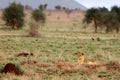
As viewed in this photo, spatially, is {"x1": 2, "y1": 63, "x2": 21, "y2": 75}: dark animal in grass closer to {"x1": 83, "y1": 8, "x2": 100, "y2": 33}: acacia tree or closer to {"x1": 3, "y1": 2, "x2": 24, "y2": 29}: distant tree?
{"x1": 3, "y1": 2, "x2": 24, "y2": 29}: distant tree

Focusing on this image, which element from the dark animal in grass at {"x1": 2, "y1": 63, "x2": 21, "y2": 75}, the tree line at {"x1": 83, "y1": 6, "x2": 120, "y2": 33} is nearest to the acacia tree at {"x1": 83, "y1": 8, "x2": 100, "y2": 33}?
the tree line at {"x1": 83, "y1": 6, "x2": 120, "y2": 33}

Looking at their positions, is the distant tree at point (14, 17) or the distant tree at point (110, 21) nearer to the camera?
the distant tree at point (110, 21)

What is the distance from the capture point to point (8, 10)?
60.5 m

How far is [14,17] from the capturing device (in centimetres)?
5953

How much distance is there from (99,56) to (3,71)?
8437 mm

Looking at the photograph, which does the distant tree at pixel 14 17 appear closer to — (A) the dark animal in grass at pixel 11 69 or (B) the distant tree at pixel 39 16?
(B) the distant tree at pixel 39 16

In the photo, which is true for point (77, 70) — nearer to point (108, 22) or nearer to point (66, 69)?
point (66, 69)

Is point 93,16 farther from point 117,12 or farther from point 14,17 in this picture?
point 14,17

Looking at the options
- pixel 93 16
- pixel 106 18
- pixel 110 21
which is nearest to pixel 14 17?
pixel 93 16

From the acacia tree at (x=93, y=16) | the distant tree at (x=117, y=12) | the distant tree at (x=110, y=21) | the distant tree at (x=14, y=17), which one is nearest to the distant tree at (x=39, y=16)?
the distant tree at (x=14, y=17)

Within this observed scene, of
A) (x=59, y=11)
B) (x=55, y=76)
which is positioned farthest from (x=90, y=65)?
(x=59, y=11)

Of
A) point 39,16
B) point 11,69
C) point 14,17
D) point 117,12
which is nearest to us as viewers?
point 11,69

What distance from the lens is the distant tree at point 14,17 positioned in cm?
5888

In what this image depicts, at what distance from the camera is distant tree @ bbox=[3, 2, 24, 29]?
193ft
